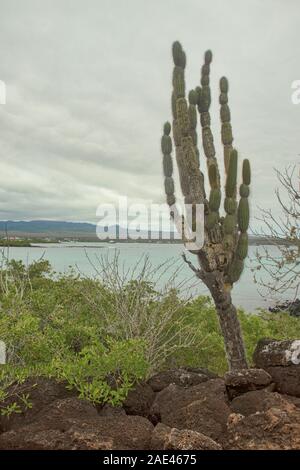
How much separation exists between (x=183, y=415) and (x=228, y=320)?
440 cm

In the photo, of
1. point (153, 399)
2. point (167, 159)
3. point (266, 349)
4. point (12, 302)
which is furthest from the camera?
point (167, 159)

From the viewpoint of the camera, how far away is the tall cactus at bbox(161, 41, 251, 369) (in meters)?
9.77

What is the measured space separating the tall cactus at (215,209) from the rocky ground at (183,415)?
8.21 ft

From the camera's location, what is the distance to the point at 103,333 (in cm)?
1136

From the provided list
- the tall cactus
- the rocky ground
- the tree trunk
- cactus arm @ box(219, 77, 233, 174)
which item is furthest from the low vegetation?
cactus arm @ box(219, 77, 233, 174)

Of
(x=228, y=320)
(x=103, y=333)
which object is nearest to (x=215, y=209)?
(x=228, y=320)

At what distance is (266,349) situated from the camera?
7152 millimetres

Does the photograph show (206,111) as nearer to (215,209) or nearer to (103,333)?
(215,209)

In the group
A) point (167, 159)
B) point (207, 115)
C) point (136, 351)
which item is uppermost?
point (207, 115)

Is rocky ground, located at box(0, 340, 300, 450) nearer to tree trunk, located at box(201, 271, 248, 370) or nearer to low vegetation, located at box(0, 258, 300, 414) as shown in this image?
low vegetation, located at box(0, 258, 300, 414)

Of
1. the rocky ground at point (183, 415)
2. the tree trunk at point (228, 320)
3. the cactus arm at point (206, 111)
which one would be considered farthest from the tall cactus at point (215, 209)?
the rocky ground at point (183, 415)

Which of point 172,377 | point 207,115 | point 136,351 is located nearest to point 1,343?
point 136,351
